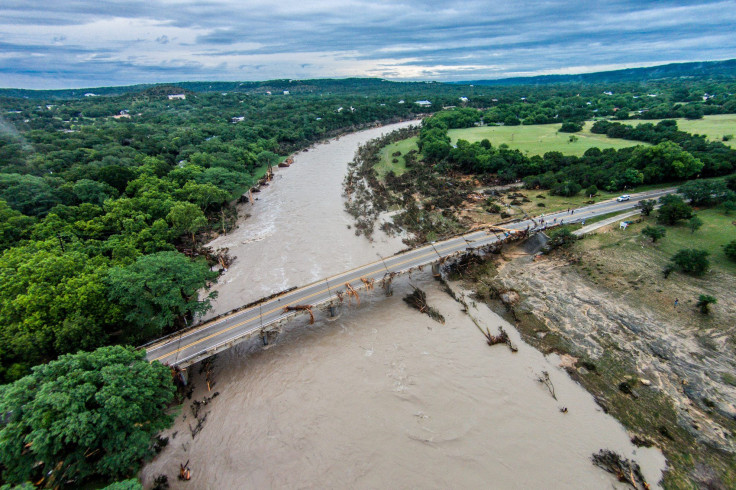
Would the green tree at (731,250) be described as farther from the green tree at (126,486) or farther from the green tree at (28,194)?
the green tree at (28,194)

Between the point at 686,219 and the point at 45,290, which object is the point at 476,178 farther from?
the point at 45,290

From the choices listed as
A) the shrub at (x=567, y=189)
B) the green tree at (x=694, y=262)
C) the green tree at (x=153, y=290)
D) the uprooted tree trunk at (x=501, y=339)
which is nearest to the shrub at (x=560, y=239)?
the green tree at (x=694, y=262)

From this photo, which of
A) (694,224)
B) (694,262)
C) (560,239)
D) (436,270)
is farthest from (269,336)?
(694,224)

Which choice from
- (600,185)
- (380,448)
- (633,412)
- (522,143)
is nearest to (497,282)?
(633,412)

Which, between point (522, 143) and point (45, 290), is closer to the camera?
point (45, 290)

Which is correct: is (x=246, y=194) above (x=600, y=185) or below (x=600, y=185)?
below

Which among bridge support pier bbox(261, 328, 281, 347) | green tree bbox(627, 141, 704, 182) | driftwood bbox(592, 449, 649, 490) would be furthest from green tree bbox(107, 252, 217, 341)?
green tree bbox(627, 141, 704, 182)

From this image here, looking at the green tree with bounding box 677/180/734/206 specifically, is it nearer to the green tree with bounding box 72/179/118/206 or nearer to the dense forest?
the dense forest
